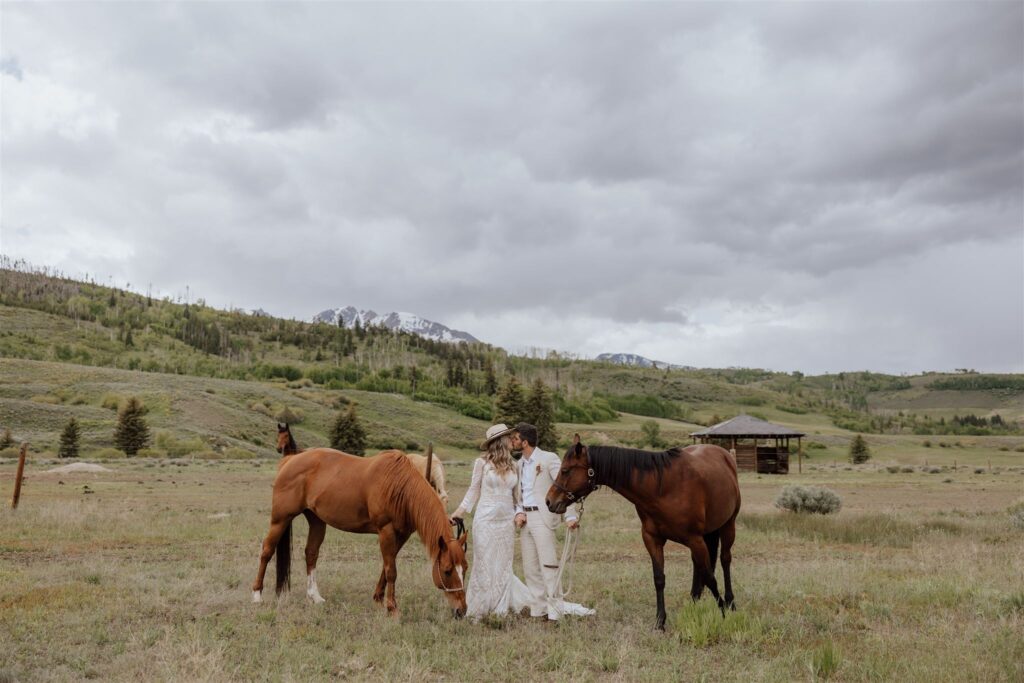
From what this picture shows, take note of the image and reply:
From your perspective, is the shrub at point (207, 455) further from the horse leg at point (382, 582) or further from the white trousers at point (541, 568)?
the white trousers at point (541, 568)

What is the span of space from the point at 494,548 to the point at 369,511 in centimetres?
156

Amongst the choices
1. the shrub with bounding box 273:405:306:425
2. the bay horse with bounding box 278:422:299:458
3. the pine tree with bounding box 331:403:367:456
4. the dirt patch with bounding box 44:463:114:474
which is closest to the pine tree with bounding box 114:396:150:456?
the pine tree with bounding box 331:403:367:456

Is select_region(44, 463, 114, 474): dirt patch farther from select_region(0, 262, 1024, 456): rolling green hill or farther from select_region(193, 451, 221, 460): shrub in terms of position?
select_region(0, 262, 1024, 456): rolling green hill

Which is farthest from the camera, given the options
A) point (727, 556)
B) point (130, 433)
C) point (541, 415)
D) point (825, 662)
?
point (541, 415)

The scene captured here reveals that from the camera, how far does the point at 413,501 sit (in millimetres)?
7461

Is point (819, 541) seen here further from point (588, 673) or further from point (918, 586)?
point (588, 673)

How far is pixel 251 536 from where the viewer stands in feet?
43.3

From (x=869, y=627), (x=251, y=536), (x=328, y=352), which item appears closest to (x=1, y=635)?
(x=251, y=536)

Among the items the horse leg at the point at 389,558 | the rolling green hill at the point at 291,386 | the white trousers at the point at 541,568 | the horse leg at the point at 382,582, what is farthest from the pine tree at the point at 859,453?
the horse leg at the point at 389,558

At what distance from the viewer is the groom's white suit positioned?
7359 mm

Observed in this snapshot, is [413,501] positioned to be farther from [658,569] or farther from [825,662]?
[825,662]

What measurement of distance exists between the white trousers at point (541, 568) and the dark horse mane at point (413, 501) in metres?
0.98

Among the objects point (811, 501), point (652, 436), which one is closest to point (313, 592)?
point (811, 501)

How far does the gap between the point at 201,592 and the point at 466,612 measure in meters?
3.66
